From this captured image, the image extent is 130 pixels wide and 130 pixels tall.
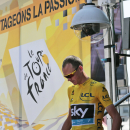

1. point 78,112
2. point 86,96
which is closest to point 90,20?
point 86,96

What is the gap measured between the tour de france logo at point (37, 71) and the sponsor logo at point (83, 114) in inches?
59.5

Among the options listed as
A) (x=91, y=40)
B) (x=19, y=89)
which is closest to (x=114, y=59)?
(x=91, y=40)

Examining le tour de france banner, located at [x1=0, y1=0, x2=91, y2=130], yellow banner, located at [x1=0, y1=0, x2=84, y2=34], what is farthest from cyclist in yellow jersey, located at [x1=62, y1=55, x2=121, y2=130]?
yellow banner, located at [x1=0, y1=0, x2=84, y2=34]

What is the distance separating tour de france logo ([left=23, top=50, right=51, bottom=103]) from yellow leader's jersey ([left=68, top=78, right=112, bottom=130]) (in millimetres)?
1506

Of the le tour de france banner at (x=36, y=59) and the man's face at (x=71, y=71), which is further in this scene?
the le tour de france banner at (x=36, y=59)

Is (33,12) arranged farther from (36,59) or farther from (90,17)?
(90,17)

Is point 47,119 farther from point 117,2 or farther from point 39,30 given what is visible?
point 117,2

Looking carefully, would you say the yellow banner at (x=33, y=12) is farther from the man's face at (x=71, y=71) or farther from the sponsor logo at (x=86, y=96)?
the sponsor logo at (x=86, y=96)

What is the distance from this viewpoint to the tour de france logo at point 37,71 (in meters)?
3.48

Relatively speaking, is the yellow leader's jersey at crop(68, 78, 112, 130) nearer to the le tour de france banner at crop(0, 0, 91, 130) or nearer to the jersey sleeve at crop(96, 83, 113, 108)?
the jersey sleeve at crop(96, 83, 113, 108)

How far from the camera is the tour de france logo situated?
3480mm

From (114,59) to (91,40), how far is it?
1.77 ft

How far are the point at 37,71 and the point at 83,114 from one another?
1.80 meters

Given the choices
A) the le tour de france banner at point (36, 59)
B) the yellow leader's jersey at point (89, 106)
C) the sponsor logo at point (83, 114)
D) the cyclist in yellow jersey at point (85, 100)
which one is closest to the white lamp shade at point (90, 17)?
the cyclist in yellow jersey at point (85, 100)
